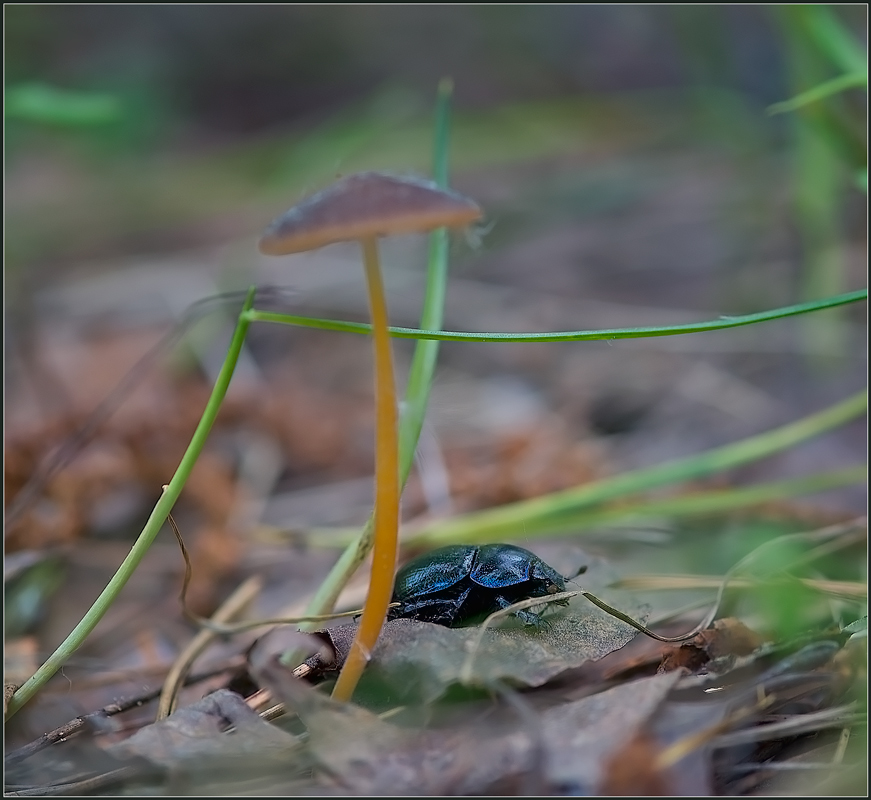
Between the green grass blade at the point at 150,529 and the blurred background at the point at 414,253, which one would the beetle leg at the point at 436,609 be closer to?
the green grass blade at the point at 150,529

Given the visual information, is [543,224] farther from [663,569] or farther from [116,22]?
[116,22]

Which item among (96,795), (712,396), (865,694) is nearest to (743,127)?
(712,396)

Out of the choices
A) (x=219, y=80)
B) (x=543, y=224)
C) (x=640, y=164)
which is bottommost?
(x=543, y=224)

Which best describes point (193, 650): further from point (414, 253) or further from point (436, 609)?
point (414, 253)

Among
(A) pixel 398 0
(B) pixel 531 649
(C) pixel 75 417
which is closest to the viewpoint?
(B) pixel 531 649

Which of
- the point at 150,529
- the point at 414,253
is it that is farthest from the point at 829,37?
the point at 414,253

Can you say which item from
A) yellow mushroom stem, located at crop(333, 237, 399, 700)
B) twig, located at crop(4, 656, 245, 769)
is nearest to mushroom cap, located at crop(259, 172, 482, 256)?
yellow mushroom stem, located at crop(333, 237, 399, 700)

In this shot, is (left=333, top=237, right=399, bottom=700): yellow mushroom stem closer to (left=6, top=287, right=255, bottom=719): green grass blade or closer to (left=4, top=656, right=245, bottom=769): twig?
(left=6, top=287, right=255, bottom=719): green grass blade
